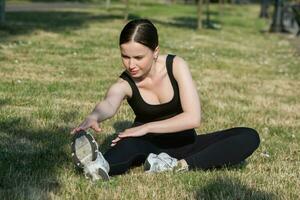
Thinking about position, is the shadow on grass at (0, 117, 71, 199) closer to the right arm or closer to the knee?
the right arm

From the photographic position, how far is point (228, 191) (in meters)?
5.15

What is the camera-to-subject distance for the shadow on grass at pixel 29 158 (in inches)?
198

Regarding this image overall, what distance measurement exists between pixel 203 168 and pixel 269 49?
16.2 m

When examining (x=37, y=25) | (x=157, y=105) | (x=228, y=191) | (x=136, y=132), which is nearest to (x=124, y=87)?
(x=157, y=105)

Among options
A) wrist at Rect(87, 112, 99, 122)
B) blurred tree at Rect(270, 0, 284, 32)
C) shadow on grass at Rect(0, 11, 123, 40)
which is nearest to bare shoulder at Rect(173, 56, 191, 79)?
wrist at Rect(87, 112, 99, 122)

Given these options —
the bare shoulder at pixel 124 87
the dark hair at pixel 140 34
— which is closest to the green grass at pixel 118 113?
the bare shoulder at pixel 124 87

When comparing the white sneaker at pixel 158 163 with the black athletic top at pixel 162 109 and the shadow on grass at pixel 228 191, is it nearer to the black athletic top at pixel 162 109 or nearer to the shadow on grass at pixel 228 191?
the black athletic top at pixel 162 109

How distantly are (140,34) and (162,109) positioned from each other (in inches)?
33.2

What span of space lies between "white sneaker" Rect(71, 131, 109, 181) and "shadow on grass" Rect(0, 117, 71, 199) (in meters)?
0.27

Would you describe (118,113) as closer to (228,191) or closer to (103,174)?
(103,174)

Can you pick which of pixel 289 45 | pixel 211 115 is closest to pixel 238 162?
pixel 211 115

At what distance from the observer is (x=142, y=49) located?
539 cm

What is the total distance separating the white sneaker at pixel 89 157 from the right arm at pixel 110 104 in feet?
0.64

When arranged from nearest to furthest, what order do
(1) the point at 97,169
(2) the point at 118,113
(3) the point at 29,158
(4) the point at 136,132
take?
(1) the point at 97,169
(4) the point at 136,132
(3) the point at 29,158
(2) the point at 118,113
